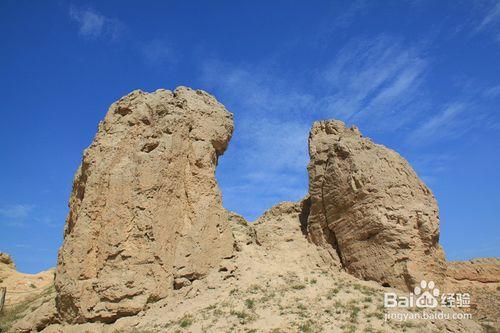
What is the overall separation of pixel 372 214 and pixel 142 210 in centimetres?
857

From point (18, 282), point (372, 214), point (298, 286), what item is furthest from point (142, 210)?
point (18, 282)

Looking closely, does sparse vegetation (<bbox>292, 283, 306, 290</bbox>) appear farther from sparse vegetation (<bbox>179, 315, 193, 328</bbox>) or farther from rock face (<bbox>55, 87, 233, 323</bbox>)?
sparse vegetation (<bbox>179, 315, 193, 328</bbox>)

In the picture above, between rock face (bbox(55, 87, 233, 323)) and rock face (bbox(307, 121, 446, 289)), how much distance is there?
4.36 meters

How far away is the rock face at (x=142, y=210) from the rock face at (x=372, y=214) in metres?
4.36

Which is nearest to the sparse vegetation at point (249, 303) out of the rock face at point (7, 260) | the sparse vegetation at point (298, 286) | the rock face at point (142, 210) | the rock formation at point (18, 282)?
the sparse vegetation at point (298, 286)

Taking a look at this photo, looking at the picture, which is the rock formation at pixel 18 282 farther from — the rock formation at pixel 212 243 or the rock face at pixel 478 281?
the rock face at pixel 478 281

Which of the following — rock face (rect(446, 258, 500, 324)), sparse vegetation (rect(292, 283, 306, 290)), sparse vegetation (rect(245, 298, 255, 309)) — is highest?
rock face (rect(446, 258, 500, 324))

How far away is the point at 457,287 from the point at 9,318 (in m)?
20.4

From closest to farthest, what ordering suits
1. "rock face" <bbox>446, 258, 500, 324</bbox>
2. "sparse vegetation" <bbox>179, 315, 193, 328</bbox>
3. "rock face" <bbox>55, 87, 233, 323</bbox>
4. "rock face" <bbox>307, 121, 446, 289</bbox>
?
"sparse vegetation" <bbox>179, 315, 193, 328</bbox>
"rock face" <bbox>55, 87, 233, 323</bbox>
"rock face" <bbox>307, 121, 446, 289</bbox>
"rock face" <bbox>446, 258, 500, 324</bbox>

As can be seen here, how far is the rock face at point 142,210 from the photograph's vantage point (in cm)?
1380

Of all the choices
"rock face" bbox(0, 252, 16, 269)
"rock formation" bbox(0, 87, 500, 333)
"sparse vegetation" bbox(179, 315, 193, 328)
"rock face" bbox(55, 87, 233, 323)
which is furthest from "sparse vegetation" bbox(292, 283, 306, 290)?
"rock face" bbox(0, 252, 16, 269)

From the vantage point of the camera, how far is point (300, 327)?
39.4ft

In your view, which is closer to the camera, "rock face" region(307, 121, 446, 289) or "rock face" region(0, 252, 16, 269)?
"rock face" region(307, 121, 446, 289)

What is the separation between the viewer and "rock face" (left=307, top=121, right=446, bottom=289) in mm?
14891
